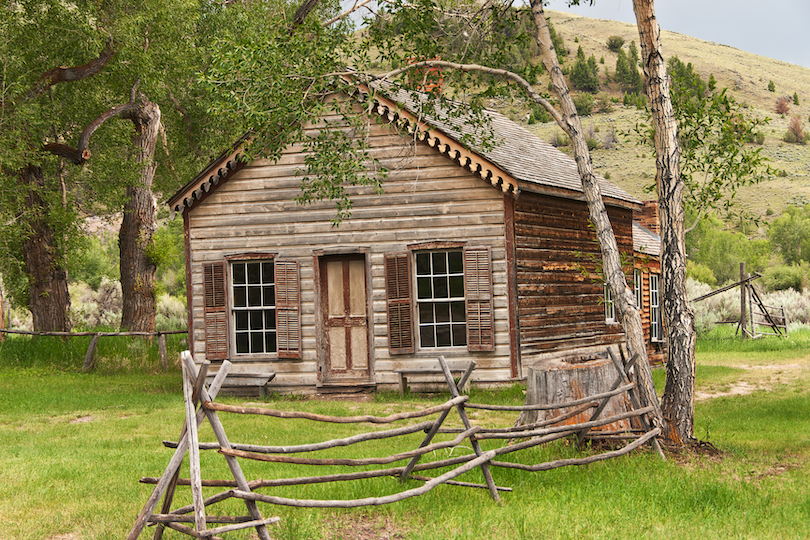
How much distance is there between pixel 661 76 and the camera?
8828 mm

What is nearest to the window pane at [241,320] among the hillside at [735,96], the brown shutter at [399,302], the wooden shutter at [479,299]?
the brown shutter at [399,302]

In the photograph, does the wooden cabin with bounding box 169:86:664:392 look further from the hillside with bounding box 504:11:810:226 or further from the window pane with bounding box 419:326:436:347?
the hillside with bounding box 504:11:810:226

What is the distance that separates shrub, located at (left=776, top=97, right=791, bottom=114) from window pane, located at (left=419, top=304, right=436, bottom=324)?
82622 mm

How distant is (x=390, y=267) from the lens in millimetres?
13922

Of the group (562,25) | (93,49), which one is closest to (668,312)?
(93,49)

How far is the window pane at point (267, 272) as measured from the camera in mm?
14789

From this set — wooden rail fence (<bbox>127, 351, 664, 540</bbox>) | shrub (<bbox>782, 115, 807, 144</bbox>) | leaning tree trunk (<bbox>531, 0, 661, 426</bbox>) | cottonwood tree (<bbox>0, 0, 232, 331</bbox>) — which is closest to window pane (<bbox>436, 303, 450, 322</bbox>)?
leaning tree trunk (<bbox>531, 0, 661, 426</bbox>)

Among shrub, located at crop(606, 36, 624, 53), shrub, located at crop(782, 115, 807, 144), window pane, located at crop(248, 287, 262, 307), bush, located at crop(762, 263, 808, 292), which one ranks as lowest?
window pane, located at crop(248, 287, 262, 307)

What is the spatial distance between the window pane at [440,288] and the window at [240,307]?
300 cm

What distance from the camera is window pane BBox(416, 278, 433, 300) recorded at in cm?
1398

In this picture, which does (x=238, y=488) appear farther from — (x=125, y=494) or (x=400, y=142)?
(x=400, y=142)

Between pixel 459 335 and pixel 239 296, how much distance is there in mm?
4325

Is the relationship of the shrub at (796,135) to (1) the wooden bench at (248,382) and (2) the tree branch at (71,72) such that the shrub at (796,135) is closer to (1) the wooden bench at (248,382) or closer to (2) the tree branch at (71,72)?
(2) the tree branch at (71,72)

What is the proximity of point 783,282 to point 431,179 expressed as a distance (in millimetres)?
29913
